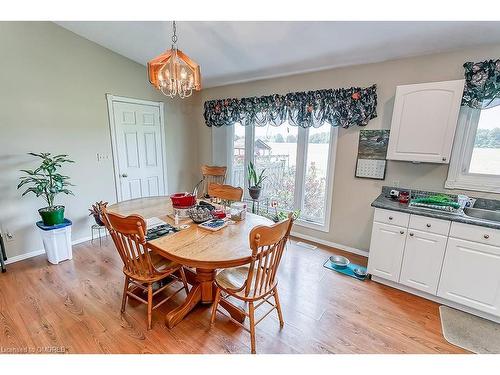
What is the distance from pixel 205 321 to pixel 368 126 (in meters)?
2.61

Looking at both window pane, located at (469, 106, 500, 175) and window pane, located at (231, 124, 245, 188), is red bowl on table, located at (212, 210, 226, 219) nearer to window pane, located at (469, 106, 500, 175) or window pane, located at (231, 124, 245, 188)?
window pane, located at (231, 124, 245, 188)

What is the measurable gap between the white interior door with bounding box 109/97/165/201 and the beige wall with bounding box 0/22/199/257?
0.13 m

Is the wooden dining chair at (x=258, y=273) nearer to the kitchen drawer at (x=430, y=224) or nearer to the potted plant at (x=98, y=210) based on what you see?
the potted plant at (x=98, y=210)

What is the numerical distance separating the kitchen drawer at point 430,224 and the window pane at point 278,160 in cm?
164

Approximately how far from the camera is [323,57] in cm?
264

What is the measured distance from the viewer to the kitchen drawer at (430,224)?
200 cm

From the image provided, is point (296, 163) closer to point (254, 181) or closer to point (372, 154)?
point (254, 181)

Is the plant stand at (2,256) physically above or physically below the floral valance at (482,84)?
A: below

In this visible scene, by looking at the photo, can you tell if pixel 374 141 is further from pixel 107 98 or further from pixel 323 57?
pixel 107 98

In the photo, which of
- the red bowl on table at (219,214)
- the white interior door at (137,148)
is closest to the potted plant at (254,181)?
the red bowl on table at (219,214)

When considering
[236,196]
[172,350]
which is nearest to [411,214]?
[236,196]

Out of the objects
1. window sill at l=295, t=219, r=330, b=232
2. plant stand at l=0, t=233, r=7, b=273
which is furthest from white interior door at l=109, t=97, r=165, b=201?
window sill at l=295, t=219, r=330, b=232

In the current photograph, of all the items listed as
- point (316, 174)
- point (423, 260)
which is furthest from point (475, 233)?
point (316, 174)
